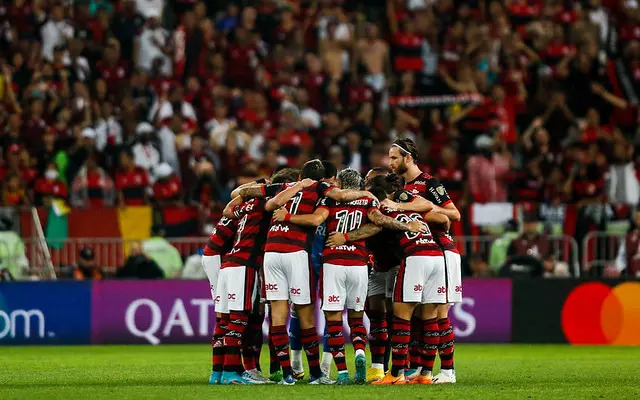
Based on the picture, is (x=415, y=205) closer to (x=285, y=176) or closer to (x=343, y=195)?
(x=343, y=195)

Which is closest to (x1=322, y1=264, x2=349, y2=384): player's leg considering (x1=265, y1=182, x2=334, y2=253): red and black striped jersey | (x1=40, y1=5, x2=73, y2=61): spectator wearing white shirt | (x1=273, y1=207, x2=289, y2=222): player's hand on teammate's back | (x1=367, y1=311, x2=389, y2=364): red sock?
(x1=265, y1=182, x2=334, y2=253): red and black striped jersey

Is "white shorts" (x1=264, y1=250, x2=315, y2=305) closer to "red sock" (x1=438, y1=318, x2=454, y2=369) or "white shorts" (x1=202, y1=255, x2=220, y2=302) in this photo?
"white shorts" (x1=202, y1=255, x2=220, y2=302)

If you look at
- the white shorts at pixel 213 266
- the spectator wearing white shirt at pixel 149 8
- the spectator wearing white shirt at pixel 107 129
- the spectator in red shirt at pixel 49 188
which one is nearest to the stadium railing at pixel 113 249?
the spectator in red shirt at pixel 49 188

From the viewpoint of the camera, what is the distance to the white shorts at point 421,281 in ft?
48.1

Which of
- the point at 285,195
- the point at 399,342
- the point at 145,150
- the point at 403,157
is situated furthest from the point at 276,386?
the point at 145,150

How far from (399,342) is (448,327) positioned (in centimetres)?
76

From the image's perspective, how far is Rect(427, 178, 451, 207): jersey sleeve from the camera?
14953 millimetres

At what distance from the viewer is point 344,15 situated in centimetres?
3005

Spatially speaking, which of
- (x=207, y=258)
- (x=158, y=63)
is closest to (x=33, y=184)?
(x=158, y=63)

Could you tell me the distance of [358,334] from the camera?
14.6 m

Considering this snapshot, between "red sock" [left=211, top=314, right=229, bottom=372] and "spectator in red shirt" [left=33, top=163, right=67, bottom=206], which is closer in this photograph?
"red sock" [left=211, top=314, right=229, bottom=372]

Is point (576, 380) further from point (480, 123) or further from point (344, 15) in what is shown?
point (344, 15)

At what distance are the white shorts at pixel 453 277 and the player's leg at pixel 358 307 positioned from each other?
3.21ft

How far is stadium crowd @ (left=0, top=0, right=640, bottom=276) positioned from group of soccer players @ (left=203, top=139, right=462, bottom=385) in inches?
369
